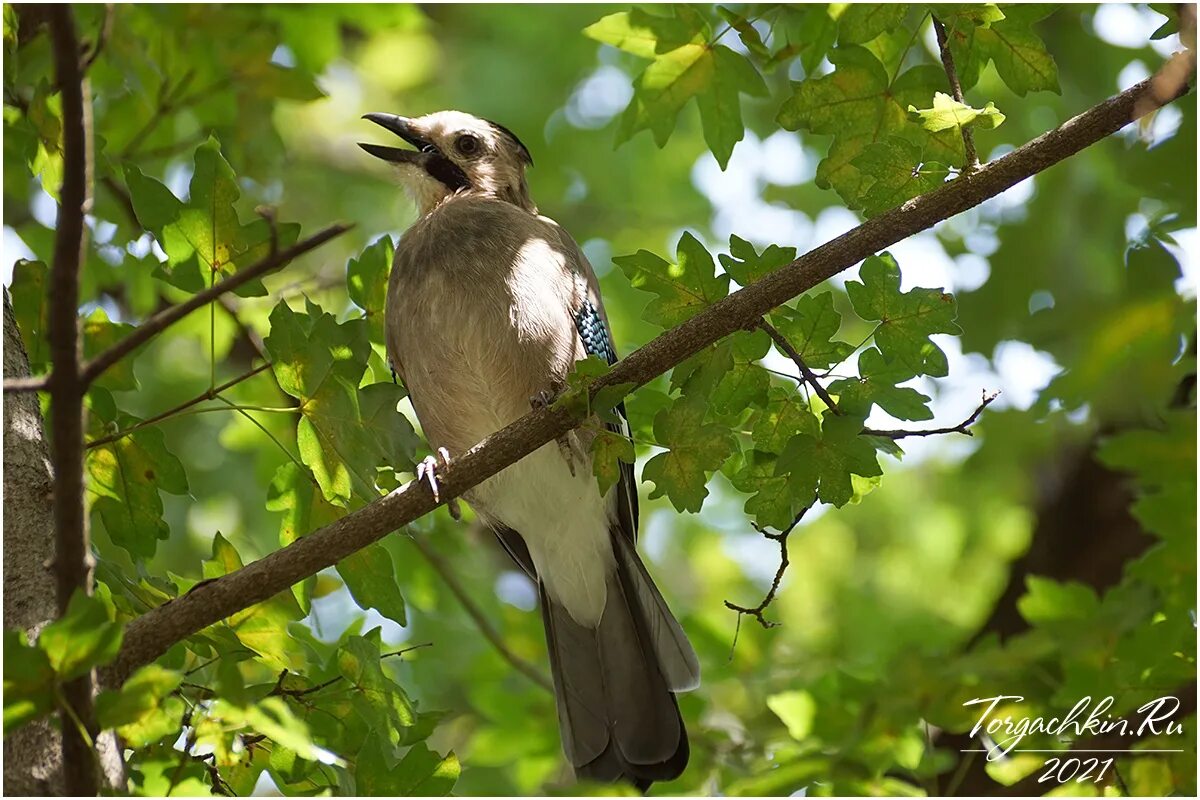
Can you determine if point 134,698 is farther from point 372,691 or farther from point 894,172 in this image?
point 894,172

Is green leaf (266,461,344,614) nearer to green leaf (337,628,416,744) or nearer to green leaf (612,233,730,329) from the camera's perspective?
green leaf (337,628,416,744)

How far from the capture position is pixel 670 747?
4004mm

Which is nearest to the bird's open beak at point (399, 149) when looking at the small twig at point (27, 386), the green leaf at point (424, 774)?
the green leaf at point (424, 774)

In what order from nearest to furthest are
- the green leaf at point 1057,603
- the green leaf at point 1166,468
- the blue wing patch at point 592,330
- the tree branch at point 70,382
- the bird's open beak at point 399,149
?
the tree branch at point 70,382 < the green leaf at point 1166,468 < the green leaf at point 1057,603 < the blue wing patch at point 592,330 < the bird's open beak at point 399,149

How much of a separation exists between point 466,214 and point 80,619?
279 centimetres

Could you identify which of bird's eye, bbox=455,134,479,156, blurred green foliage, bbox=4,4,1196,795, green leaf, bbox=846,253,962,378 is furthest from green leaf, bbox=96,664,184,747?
bird's eye, bbox=455,134,479,156

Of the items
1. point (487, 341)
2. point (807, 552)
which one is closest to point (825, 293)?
point (487, 341)

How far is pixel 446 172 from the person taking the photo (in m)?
5.23

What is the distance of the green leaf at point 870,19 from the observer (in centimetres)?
321

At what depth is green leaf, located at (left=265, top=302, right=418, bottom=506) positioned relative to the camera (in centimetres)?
298

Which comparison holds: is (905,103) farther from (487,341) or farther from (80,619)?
(80,619)

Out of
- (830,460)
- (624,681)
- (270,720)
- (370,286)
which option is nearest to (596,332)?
(370,286)

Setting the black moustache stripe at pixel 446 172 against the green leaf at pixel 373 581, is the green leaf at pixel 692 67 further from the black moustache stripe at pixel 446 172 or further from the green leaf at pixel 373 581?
the black moustache stripe at pixel 446 172

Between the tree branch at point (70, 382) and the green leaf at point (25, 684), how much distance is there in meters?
0.04
